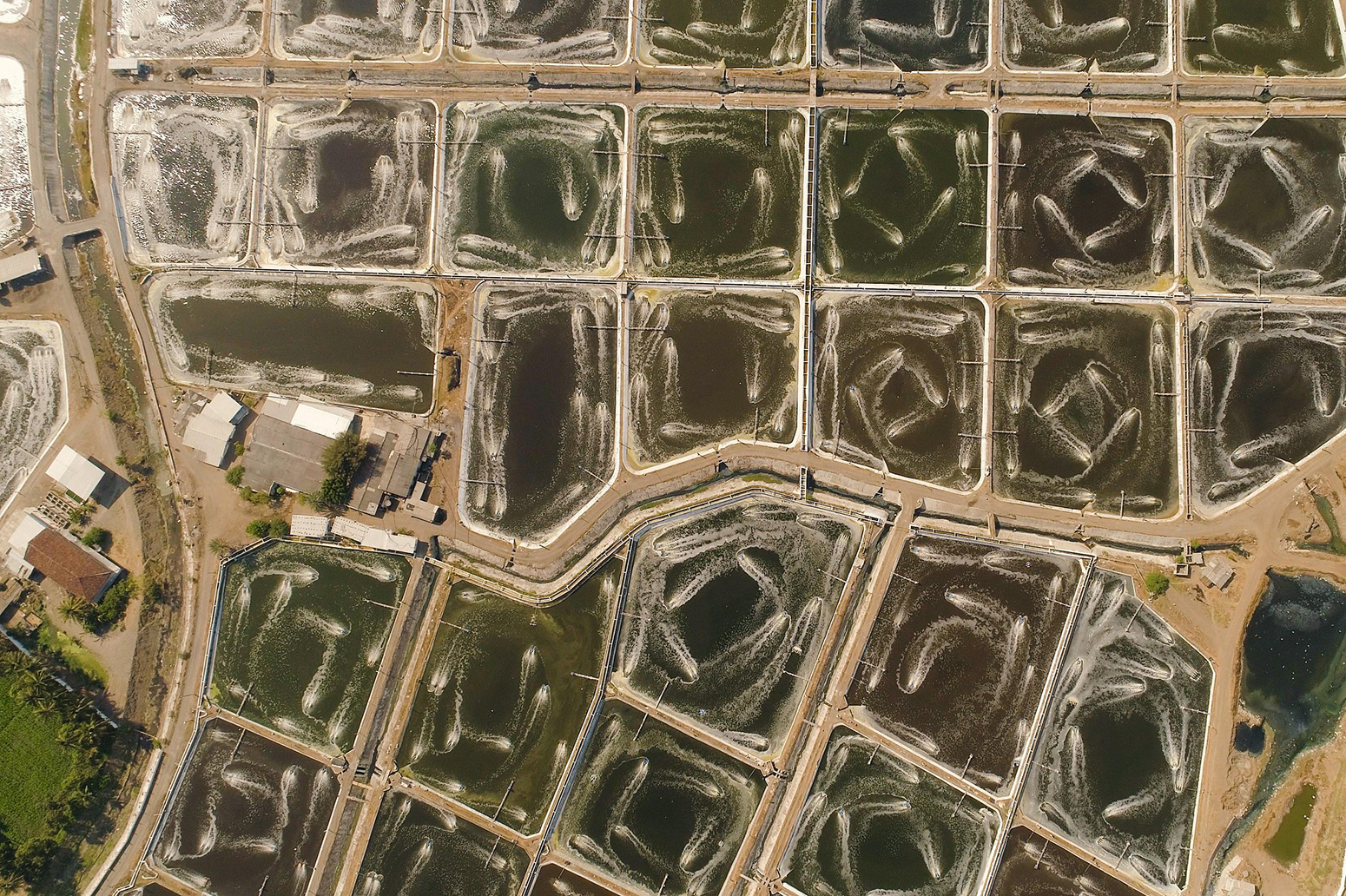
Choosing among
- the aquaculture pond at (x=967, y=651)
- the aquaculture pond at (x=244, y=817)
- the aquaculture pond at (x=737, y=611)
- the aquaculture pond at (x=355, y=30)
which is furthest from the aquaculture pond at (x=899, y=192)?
the aquaculture pond at (x=244, y=817)

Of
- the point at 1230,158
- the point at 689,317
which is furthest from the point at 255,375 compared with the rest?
the point at 1230,158

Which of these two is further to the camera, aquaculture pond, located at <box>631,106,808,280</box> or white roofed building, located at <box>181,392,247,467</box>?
aquaculture pond, located at <box>631,106,808,280</box>

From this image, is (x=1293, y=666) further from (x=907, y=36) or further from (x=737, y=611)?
(x=907, y=36)

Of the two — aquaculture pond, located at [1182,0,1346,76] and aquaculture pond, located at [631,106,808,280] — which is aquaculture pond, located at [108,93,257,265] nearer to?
aquaculture pond, located at [631,106,808,280]

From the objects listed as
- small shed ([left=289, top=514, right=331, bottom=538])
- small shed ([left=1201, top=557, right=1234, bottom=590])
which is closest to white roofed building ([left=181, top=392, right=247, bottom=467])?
small shed ([left=289, top=514, right=331, bottom=538])

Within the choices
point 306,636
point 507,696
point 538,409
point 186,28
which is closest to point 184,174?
point 186,28

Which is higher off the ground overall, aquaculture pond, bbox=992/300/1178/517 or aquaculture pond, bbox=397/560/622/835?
aquaculture pond, bbox=992/300/1178/517

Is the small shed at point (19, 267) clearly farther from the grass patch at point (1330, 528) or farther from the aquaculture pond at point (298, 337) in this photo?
the grass patch at point (1330, 528)
